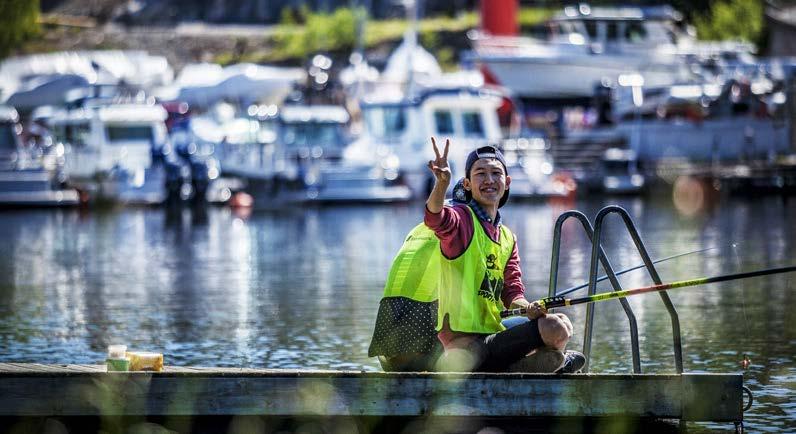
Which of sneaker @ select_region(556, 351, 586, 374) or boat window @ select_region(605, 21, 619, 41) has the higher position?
boat window @ select_region(605, 21, 619, 41)

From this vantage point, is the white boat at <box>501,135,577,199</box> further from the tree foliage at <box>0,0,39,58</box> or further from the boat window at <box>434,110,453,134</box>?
the tree foliage at <box>0,0,39,58</box>

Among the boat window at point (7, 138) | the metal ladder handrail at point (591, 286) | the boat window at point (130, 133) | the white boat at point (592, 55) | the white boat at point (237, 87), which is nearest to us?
the metal ladder handrail at point (591, 286)

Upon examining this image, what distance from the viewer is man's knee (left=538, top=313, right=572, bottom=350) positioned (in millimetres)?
9812

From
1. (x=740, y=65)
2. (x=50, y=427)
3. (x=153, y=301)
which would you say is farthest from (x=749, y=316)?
(x=740, y=65)

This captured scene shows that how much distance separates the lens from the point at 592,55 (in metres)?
64.9

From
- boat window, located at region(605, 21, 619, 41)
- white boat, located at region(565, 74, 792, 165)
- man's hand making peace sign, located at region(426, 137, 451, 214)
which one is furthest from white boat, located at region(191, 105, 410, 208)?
man's hand making peace sign, located at region(426, 137, 451, 214)

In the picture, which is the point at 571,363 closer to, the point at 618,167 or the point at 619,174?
the point at 619,174

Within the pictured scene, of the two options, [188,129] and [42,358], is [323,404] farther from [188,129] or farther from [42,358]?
[188,129]

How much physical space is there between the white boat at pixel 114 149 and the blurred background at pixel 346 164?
0.27 feet

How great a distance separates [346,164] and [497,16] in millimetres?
24655

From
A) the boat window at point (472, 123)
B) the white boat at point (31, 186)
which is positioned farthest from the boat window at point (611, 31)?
the white boat at point (31, 186)

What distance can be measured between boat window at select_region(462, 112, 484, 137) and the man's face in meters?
42.7

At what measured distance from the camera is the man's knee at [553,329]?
981 cm

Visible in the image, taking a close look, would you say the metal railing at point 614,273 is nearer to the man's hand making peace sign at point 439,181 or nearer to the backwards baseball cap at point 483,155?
the backwards baseball cap at point 483,155
